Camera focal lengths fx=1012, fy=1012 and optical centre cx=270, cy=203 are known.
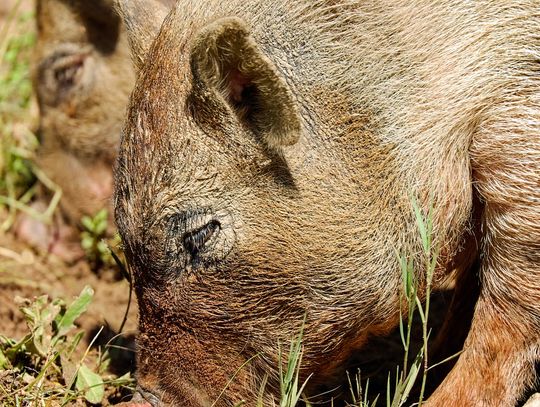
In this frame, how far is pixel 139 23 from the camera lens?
461 cm

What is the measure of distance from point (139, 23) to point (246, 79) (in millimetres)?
925

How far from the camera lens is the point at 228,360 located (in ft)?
13.4

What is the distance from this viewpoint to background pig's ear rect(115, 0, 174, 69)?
15.0 ft

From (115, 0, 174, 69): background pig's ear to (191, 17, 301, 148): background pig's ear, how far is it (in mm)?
732

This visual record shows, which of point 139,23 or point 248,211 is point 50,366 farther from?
point 139,23

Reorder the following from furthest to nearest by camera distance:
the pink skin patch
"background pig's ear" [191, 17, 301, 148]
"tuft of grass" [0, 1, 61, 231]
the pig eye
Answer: "tuft of grass" [0, 1, 61, 231]
the pig eye
the pink skin patch
"background pig's ear" [191, 17, 301, 148]

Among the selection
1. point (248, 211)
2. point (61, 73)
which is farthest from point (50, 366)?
point (61, 73)

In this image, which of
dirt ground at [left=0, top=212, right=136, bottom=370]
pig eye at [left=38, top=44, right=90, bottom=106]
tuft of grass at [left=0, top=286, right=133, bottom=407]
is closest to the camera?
tuft of grass at [left=0, top=286, right=133, bottom=407]

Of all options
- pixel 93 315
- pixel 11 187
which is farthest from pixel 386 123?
pixel 11 187

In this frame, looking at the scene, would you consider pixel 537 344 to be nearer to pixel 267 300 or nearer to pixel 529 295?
pixel 529 295

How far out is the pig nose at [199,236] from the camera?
406 centimetres

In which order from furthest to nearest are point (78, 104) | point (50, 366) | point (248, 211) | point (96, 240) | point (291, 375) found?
point (78, 104) < point (96, 240) < point (50, 366) < point (248, 211) < point (291, 375)

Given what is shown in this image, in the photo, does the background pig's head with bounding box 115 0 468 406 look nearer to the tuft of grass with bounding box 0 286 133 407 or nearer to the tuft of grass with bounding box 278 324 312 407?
the tuft of grass with bounding box 278 324 312 407

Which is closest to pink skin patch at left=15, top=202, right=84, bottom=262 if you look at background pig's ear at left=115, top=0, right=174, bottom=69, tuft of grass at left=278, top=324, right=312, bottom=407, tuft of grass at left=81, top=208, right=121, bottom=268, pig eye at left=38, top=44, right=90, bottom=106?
tuft of grass at left=81, top=208, right=121, bottom=268
